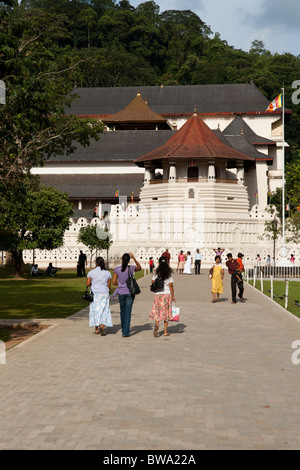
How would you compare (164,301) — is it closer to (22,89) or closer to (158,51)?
(22,89)

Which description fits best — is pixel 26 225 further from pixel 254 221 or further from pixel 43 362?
pixel 43 362

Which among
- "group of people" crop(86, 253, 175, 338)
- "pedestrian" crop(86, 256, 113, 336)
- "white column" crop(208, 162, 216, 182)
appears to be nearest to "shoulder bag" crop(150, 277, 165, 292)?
"group of people" crop(86, 253, 175, 338)

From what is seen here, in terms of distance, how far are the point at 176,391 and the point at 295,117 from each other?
87.5m

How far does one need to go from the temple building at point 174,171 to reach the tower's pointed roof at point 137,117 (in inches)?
4.5

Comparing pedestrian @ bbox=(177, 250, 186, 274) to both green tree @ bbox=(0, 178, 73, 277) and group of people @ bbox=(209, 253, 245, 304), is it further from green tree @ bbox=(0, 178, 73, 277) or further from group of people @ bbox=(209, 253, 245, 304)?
group of people @ bbox=(209, 253, 245, 304)

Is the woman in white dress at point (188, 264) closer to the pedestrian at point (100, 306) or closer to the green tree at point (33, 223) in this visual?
the green tree at point (33, 223)

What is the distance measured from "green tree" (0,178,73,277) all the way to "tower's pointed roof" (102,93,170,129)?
39.1m

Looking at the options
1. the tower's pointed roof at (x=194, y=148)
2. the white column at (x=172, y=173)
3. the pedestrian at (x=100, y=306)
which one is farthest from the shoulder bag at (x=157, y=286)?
the tower's pointed roof at (x=194, y=148)

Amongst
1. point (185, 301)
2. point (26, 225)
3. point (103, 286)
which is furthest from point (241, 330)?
point (26, 225)

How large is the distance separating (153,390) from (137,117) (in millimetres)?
69498

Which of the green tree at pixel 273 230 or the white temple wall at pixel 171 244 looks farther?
the white temple wall at pixel 171 244

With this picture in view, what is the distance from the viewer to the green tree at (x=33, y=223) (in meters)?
35.1

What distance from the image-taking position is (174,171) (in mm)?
54375

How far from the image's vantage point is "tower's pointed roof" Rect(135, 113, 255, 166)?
54.4 meters
